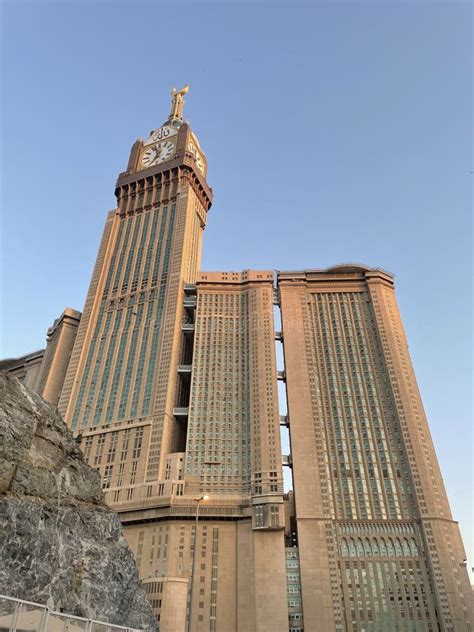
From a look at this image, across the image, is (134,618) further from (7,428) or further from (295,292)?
(295,292)

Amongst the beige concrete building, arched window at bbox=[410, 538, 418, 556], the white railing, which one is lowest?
the white railing

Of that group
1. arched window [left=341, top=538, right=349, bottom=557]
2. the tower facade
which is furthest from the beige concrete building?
arched window [left=341, top=538, right=349, bottom=557]

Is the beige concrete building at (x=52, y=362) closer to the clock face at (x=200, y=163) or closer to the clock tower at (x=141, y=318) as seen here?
the clock tower at (x=141, y=318)

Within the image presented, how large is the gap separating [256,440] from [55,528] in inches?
2325

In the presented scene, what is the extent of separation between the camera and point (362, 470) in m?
92.9

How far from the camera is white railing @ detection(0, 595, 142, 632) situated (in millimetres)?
18375

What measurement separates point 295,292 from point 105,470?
5545 centimetres

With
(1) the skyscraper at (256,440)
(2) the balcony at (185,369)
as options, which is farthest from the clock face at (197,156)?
(2) the balcony at (185,369)

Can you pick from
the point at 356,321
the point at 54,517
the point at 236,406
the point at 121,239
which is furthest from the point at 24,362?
the point at 54,517

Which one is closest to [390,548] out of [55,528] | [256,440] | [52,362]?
[256,440]

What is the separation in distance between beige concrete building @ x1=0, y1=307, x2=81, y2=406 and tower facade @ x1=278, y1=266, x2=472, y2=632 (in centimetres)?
5189

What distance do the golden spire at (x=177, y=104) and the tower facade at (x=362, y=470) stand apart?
250ft

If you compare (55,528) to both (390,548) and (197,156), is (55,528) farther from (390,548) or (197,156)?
(197,156)

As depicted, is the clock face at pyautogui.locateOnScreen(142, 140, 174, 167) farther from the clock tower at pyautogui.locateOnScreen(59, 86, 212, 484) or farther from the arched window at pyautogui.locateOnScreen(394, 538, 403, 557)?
the arched window at pyautogui.locateOnScreen(394, 538, 403, 557)
